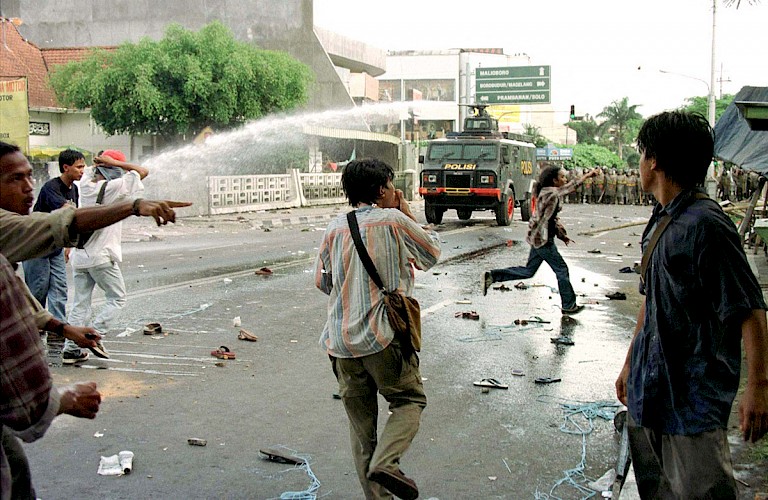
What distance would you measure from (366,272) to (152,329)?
5.00 metres

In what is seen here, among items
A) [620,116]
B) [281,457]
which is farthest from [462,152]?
[620,116]

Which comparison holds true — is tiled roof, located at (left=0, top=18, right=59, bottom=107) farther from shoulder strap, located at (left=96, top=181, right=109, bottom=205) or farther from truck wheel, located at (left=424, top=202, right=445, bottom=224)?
shoulder strap, located at (left=96, top=181, right=109, bottom=205)

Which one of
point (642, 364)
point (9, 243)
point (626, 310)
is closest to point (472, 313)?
point (626, 310)

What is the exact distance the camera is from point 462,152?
2353 centimetres

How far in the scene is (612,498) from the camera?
4.28 m

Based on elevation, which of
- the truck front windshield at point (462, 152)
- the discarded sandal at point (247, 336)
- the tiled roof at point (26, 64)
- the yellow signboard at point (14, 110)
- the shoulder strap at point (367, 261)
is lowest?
the discarded sandal at point (247, 336)

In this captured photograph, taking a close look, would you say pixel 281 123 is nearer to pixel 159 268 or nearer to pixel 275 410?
pixel 159 268

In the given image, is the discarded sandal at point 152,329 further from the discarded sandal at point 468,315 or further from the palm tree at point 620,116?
the palm tree at point 620,116

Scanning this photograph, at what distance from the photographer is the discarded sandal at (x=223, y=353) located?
24.1 feet

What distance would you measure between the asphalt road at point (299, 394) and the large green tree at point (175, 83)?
19.3m

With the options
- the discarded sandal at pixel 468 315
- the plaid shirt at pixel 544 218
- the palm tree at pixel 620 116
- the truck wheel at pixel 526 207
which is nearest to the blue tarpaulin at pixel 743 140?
the plaid shirt at pixel 544 218

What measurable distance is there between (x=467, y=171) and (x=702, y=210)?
20.2 m

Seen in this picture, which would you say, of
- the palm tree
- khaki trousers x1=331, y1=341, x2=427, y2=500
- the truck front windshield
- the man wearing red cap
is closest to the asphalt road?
the man wearing red cap

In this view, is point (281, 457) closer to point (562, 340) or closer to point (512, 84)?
point (562, 340)
